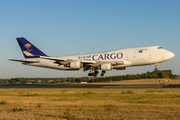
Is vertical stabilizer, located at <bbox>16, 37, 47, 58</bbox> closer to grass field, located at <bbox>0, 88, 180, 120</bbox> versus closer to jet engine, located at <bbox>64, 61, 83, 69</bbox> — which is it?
jet engine, located at <bbox>64, 61, 83, 69</bbox>

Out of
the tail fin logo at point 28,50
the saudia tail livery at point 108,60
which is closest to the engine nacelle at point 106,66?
the saudia tail livery at point 108,60

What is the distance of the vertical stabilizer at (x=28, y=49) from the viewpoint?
51.8 metres

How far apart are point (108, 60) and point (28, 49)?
21.3 m

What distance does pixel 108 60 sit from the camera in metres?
43.3

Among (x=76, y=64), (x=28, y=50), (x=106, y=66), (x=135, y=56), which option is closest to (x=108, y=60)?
(x=106, y=66)

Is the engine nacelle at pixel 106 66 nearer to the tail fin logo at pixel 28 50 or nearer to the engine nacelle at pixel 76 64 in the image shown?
the engine nacelle at pixel 76 64

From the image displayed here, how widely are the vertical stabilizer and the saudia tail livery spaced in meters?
0.36

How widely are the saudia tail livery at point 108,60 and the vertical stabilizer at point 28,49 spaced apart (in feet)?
1.18

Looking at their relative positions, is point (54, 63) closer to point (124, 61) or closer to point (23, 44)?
point (23, 44)

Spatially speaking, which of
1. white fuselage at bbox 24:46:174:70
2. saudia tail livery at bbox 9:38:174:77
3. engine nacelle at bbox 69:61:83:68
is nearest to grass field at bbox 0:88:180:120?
white fuselage at bbox 24:46:174:70

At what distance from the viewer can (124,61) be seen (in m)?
41.7

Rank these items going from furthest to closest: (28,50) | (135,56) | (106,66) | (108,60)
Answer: (28,50) < (108,60) < (106,66) < (135,56)

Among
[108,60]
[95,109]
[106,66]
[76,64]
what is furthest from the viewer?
[76,64]

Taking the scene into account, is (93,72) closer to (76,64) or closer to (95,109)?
(76,64)
